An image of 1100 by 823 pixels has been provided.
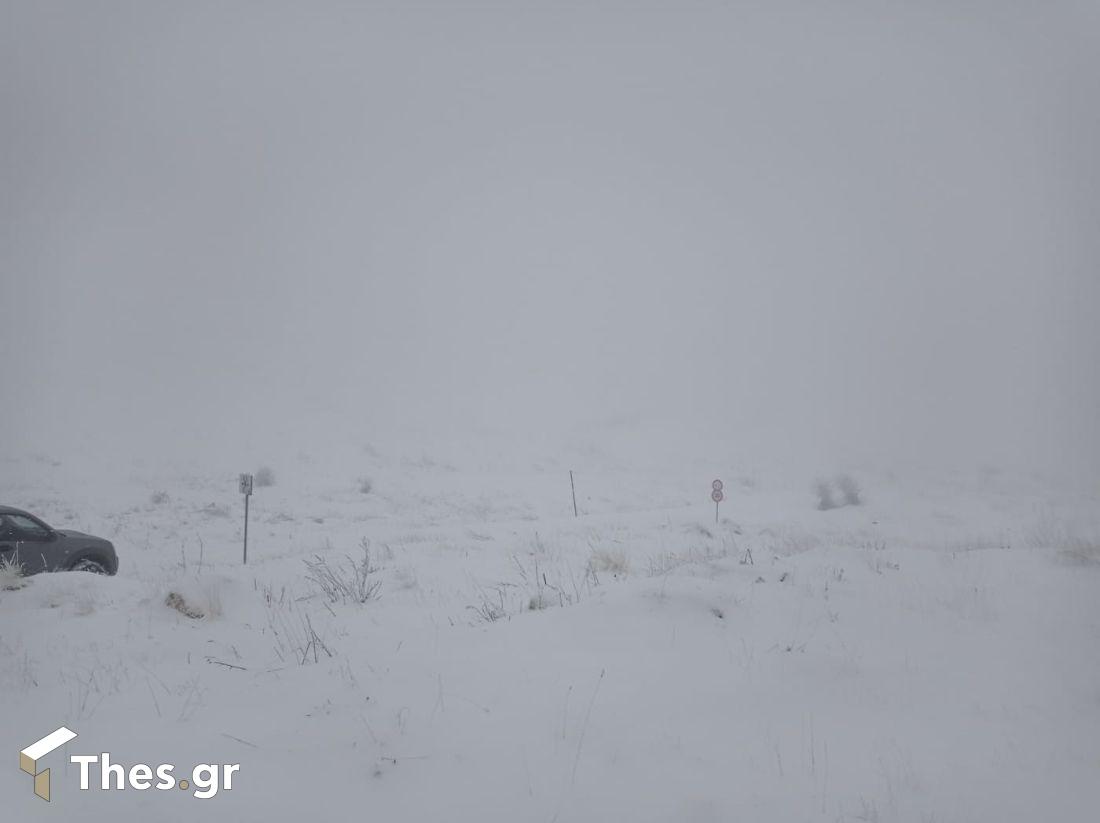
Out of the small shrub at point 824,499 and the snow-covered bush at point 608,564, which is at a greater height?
the snow-covered bush at point 608,564

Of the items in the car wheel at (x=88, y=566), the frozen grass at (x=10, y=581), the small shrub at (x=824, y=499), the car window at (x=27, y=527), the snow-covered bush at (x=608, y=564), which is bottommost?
the small shrub at (x=824, y=499)

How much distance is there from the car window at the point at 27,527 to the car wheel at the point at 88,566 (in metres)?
0.81

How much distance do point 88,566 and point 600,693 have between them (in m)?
12.0

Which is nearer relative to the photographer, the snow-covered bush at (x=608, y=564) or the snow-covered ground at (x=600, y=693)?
the snow-covered ground at (x=600, y=693)

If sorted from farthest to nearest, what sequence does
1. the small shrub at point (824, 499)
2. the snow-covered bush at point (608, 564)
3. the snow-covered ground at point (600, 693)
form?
the small shrub at point (824, 499), the snow-covered bush at point (608, 564), the snow-covered ground at point (600, 693)

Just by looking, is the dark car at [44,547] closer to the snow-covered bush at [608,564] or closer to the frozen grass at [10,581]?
the frozen grass at [10,581]

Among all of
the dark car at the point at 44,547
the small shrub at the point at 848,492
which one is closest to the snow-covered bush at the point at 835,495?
the small shrub at the point at 848,492

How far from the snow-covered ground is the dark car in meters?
2.45

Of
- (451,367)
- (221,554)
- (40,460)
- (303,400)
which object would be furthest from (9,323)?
(221,554)

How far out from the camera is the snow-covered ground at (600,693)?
316 cm

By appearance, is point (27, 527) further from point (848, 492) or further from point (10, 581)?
point (848, 492)

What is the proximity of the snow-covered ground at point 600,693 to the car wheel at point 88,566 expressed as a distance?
292cm

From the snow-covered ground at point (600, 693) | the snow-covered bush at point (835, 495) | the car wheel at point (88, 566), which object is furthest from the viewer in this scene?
the snow-covered bush at point (835, 495)

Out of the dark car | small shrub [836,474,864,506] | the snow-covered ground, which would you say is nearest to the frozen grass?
the snow-covered ground
